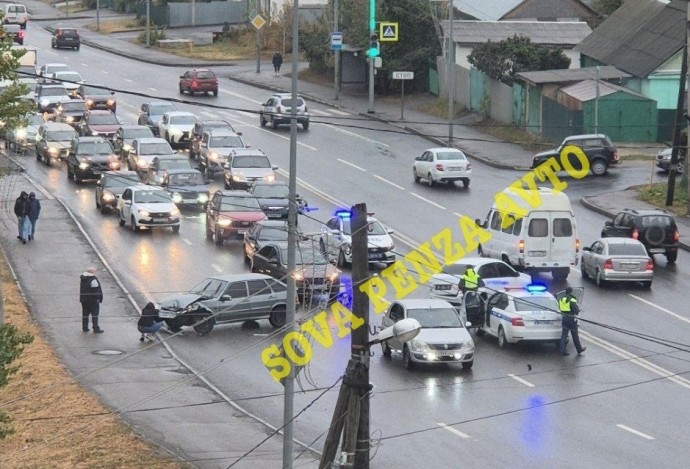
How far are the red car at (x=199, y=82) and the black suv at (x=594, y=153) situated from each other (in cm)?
2399

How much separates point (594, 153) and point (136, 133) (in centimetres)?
1809

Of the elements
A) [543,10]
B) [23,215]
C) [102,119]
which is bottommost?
[23,215]

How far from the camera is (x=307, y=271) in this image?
120 feet

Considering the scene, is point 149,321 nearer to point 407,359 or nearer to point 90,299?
point 90,299

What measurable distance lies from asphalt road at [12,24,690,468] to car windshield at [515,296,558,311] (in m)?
1.03

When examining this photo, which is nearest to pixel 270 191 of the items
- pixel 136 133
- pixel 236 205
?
pixel 236 205

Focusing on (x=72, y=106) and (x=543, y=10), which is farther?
(x=543, y=10)

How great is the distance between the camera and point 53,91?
6962cm

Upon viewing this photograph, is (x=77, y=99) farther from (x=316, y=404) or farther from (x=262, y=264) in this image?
(x=316, y=404)

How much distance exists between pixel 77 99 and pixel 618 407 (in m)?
44.0

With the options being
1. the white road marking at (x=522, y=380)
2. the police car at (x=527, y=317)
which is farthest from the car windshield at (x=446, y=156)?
the white road marking at (x=522, y=380)

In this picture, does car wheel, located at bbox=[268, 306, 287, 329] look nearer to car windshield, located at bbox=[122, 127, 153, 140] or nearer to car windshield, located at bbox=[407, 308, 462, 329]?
car windshield, located at bbox=[407, 308, 462, 329]

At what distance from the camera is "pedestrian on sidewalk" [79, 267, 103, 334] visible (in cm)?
3491

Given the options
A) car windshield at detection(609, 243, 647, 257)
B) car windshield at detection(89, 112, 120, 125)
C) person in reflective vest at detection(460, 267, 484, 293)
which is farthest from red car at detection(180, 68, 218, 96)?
person in reflective vest at detection(460, 267, 484, 293)
